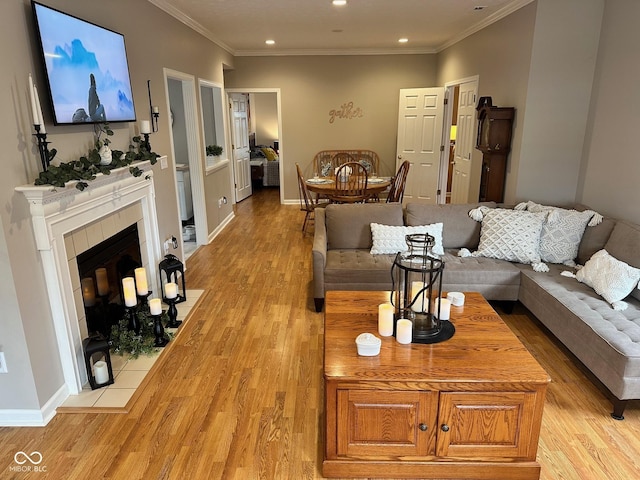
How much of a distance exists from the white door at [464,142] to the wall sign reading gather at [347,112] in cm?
202

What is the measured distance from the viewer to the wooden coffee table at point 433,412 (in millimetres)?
1796

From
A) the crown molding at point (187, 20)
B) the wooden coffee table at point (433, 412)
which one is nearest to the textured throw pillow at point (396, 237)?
the wooden coffee table at point (433, 412)

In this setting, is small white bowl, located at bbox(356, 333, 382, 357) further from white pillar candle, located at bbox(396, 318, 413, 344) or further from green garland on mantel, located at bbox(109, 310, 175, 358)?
green garland on mantel, located at bbox(109, 310, 175, 358)

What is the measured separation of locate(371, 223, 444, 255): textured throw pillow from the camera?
365cm

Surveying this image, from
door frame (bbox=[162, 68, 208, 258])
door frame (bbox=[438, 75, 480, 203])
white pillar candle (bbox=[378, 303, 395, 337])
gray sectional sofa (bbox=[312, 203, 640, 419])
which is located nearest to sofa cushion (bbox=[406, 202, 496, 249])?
gray sectional sofa (bbox=[312, 203, 640, 419])

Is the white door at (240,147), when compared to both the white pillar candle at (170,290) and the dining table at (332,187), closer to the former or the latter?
the dining table at (332,187)

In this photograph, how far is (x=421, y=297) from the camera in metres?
2.20

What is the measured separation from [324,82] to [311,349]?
561 cm

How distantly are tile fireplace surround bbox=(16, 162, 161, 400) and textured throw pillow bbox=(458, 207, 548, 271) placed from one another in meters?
2.71

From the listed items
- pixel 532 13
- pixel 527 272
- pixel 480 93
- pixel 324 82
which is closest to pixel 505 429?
pixel 527 272

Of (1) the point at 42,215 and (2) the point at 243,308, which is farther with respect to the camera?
(2) the point at 243,308

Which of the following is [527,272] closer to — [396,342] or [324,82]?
[396,342]

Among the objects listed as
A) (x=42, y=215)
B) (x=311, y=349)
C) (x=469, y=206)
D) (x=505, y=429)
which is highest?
(x=42, y=215)

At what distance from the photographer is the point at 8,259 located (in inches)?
79.8
